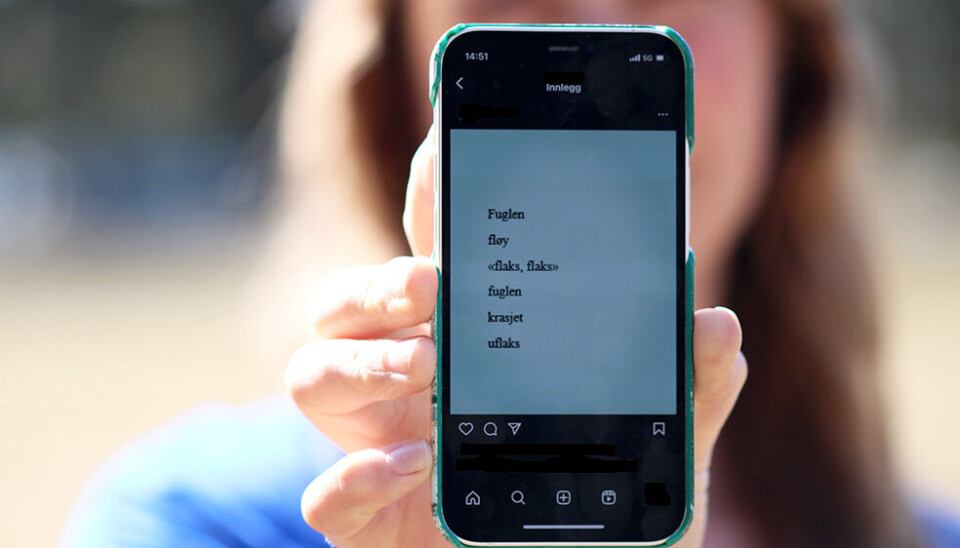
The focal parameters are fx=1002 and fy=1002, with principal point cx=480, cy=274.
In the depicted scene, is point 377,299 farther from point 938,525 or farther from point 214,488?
point 938,525

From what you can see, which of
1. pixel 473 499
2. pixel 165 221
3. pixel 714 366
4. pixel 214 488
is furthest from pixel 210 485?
pixel 165 221

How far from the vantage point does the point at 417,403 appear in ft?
2.65

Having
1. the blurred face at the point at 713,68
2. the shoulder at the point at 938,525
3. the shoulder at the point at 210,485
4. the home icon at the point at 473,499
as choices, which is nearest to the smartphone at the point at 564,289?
the home icon at the point at 473,499

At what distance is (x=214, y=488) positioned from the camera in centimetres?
121

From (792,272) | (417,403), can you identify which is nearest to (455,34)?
(417,403)

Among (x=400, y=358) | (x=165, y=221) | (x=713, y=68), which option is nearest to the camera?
(x=400, y=358)

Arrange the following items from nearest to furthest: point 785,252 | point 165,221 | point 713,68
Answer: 1. point 713,68
2. point 785,252
3. point 165,221

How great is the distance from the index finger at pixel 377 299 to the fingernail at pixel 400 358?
19mm

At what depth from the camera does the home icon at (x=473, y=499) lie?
2.47 ft

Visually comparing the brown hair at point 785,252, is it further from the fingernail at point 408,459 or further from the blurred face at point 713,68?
the fingernail at point 408,459

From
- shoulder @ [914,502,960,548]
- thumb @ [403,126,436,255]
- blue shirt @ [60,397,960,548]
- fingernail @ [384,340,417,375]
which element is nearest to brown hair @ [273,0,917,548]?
shoulder @ [914,502,960,548]

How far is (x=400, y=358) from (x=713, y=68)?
642mm

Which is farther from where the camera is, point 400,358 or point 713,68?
point 713,68

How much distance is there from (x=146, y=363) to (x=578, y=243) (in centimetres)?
444
